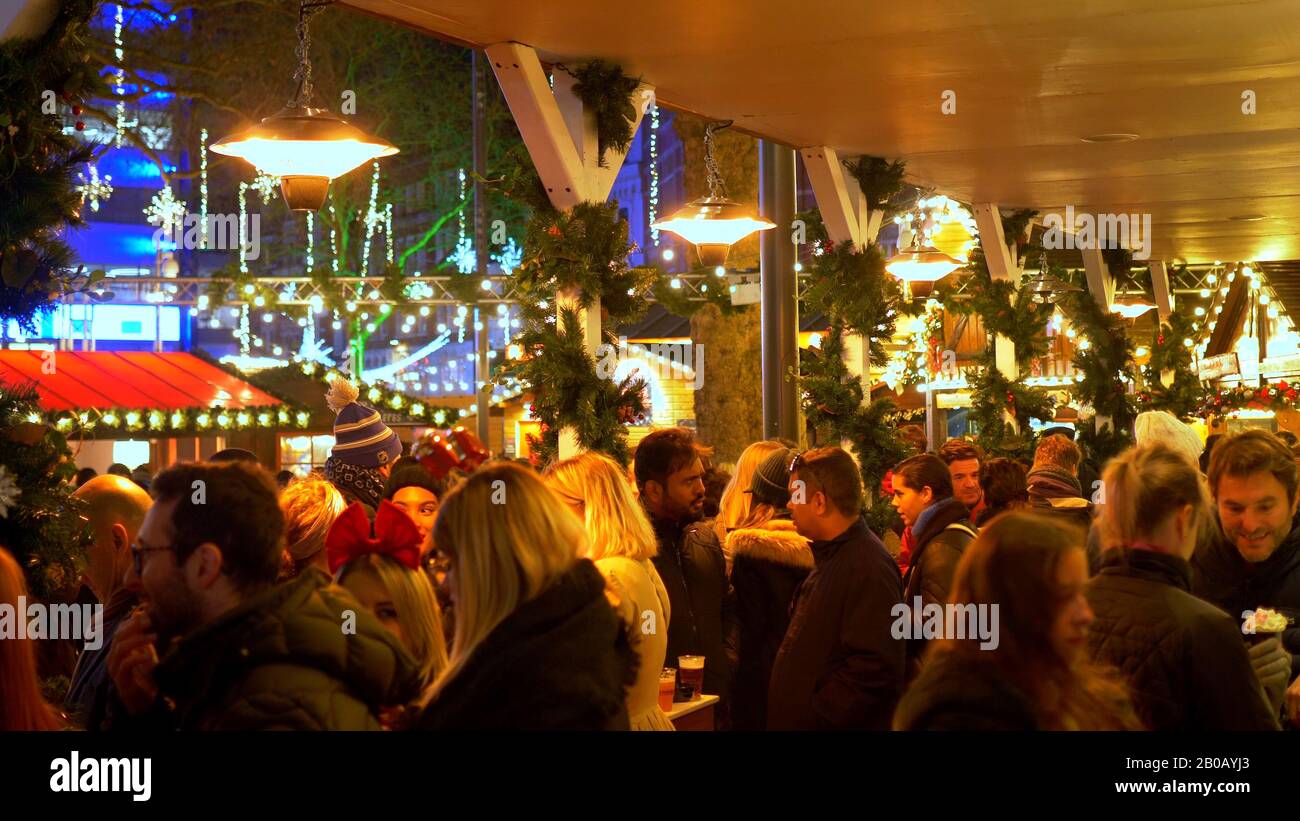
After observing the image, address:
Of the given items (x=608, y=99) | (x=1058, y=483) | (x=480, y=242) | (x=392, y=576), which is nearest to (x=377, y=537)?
(x=392, y=576)

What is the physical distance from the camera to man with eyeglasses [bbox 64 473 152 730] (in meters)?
3.67

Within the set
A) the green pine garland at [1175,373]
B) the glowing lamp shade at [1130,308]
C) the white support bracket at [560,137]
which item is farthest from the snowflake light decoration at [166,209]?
the white support bracket at [560,137]

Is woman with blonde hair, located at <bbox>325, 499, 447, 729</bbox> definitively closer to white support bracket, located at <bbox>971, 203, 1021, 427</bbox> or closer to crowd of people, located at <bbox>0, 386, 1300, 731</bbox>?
crowd of people, located at <bbox>0, 386, 1300, 731</bbox>

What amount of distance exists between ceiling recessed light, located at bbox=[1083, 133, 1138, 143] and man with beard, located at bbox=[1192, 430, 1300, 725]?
16.0 feet

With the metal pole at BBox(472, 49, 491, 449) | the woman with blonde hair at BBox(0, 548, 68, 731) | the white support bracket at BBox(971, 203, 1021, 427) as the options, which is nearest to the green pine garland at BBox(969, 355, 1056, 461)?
the white support bracket at BBox(971, 203, 1021, 427)

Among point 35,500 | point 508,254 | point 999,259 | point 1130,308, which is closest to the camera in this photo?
point 35,500

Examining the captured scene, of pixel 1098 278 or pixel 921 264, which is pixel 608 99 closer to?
pixel 921 264

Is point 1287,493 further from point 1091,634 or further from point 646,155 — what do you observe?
point 646,155

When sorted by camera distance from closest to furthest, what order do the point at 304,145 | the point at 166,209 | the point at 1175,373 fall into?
1. the point at 304,145
2. the point at 1175,373
3. the point at 166,209

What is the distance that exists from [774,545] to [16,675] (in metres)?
3.13

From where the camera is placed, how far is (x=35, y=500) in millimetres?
3549

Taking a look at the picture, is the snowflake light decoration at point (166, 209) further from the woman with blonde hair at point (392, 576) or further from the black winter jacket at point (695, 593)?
the woman with blonde hair at point (392, 576)

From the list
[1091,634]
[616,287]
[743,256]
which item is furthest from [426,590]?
[743,256]

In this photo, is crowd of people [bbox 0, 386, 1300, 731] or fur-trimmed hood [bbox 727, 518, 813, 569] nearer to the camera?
crowd of people [bbox 0, 386, 1300, 731]
